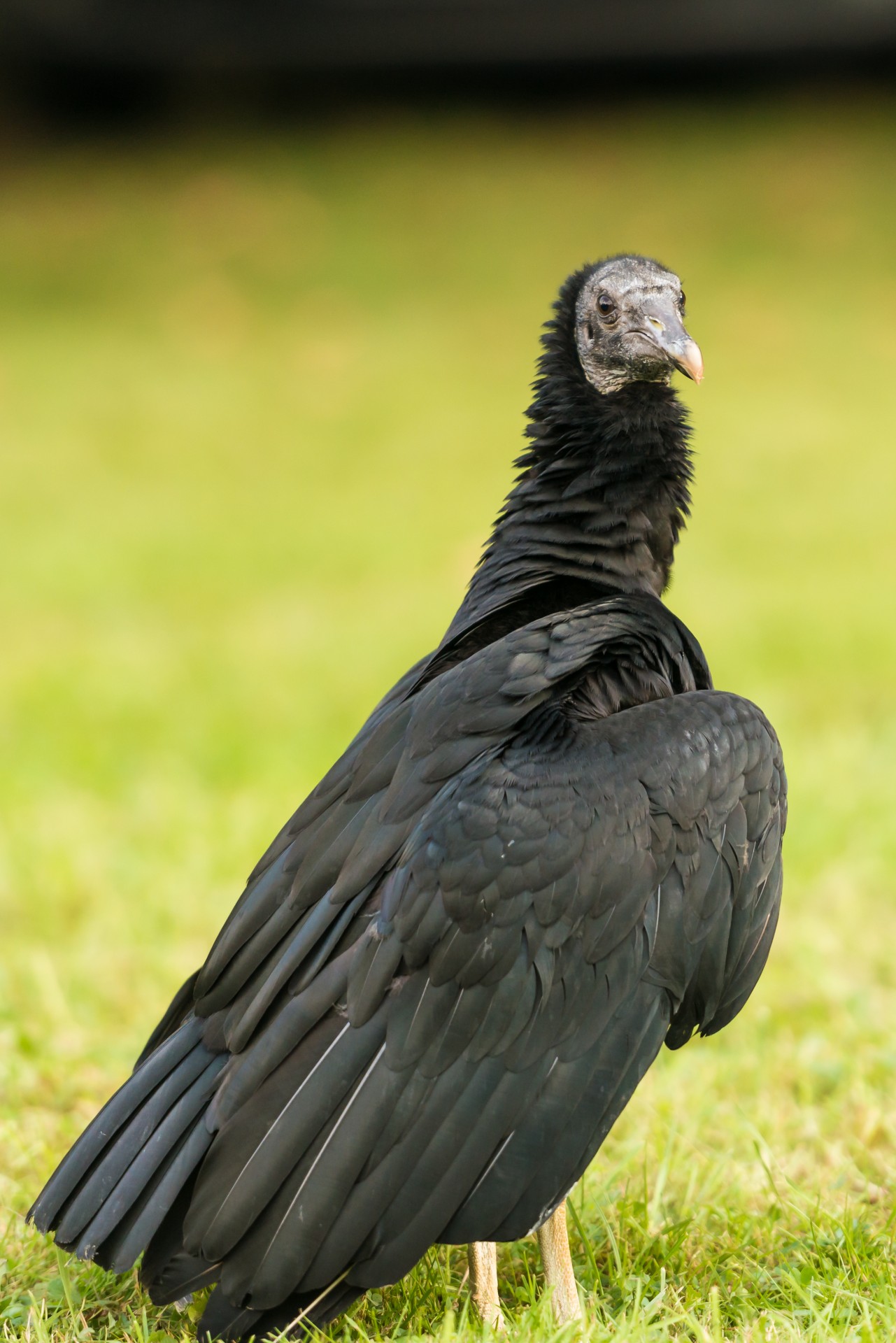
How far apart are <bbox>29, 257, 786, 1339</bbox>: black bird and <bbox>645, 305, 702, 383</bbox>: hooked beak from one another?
1.56 feet

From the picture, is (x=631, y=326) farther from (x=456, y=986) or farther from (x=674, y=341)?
(x=456, y=986)

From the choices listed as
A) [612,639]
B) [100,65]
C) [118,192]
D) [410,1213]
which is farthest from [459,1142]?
[100,65]

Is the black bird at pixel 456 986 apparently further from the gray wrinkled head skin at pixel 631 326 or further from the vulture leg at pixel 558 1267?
the gray wrinkled head skin at pixel 631 326

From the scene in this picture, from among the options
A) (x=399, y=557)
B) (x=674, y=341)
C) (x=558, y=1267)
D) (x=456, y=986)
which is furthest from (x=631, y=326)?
(x=399, y=557)

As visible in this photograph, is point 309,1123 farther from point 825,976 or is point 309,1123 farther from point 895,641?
point 895,641

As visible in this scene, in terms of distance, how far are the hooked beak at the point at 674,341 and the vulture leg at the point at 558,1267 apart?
1509mm

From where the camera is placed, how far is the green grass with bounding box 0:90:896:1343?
298 cm

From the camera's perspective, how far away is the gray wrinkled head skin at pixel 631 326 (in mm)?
2863

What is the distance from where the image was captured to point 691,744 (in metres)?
2.38

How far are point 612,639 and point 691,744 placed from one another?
27cm

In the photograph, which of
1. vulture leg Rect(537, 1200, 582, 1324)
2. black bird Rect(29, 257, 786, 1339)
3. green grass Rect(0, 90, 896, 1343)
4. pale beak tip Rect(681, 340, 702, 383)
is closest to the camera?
black bird Rect(29, 257, 786, 1339)

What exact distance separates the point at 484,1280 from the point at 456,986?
59 cm

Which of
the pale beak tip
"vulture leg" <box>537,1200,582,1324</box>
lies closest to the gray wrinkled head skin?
the pale beak tip

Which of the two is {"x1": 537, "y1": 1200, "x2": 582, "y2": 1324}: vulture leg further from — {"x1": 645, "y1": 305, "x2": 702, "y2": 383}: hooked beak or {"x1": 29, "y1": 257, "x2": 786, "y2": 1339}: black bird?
{"x1": 645, "y1": 305, "x2": 702, "y2": 383}: hooked beak
